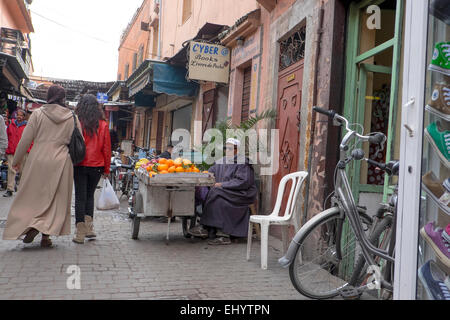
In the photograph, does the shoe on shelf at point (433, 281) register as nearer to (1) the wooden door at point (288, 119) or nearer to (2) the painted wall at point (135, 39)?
(1) the wooden door at point (288, 119)

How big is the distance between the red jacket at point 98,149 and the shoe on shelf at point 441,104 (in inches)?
155

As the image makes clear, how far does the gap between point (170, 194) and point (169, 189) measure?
0.08m

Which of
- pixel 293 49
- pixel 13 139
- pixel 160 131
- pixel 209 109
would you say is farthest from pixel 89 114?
pixel 160 131

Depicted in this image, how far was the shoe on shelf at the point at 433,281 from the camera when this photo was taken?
2211mm

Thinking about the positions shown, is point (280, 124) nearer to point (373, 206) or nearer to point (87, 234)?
point (373, 206)

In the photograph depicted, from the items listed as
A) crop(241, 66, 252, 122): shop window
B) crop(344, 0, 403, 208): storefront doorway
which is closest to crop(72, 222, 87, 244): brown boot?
crop(344, 0, 403, 208): storefront doorway

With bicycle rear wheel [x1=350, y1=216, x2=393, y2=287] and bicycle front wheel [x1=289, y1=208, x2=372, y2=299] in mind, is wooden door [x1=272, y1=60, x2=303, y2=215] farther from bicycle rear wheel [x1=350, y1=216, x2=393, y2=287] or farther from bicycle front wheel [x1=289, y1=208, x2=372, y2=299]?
bicycle rear wheel [x1=350, y1=216, x2=393, y2=287]

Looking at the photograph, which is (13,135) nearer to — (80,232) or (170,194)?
(80,232)

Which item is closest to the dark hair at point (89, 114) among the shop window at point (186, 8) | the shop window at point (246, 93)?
the shop window at point (246, 93)

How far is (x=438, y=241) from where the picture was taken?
2.22m

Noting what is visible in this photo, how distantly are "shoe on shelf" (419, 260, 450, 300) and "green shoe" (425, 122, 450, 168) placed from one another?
1.82 ft

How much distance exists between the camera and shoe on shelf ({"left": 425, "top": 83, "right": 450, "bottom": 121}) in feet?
7.35
